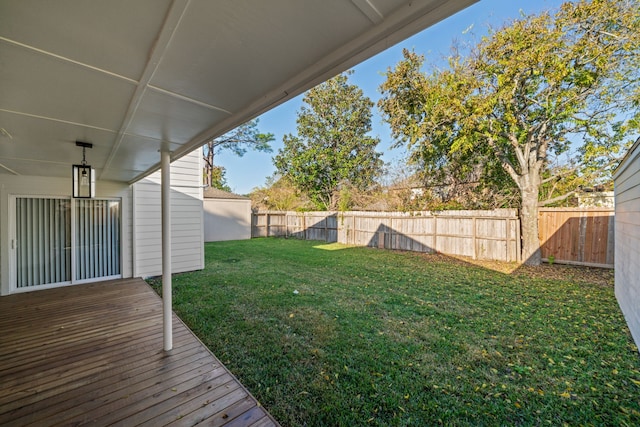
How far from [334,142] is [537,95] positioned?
10.8 metres

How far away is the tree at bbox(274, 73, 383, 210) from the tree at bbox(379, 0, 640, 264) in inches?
304

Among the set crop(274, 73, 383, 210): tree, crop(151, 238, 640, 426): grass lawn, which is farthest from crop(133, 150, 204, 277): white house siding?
crop(274, 73, 383, 210): tree

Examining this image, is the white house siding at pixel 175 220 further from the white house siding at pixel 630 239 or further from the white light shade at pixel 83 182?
the white house siding at pixel 630 239

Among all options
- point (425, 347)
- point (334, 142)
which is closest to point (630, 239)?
point (425, 347)

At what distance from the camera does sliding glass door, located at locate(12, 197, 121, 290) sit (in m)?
4.91

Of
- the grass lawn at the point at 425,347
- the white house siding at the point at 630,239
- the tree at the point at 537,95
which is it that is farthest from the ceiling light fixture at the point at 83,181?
the tree at the point at 537,95

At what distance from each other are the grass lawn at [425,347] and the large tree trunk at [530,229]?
4.01ft

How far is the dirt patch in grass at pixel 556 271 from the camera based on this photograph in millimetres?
5250

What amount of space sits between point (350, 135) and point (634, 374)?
15.1 meters

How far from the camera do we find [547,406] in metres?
2.02

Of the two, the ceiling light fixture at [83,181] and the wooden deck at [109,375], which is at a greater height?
the ceiling light fixture at [83,181]

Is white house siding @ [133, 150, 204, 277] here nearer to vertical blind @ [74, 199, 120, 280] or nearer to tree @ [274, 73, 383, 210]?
vertical blind @ [74, 199, 120, 280]

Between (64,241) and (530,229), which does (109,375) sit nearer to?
(64,241)

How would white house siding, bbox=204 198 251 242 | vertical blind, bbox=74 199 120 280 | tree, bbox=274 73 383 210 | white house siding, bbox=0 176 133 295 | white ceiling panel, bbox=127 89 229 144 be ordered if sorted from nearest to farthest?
A: white ceiling panel, bbox=127 89 229 144
white house siding, bbox=0 176 133 295
vertical blind, bbox=74 199 120 280
white house siding, bbox=204 198 251 242
tree, bbox=274 73 383 210
